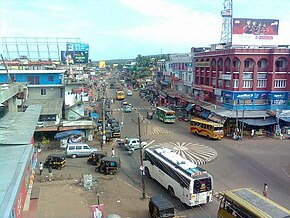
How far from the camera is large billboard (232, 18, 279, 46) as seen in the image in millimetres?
43906

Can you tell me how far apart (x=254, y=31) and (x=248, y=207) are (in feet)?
117

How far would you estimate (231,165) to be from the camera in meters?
27.5

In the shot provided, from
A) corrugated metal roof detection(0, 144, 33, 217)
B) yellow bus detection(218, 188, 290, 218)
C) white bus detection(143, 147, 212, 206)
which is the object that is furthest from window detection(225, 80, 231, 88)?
corrugated metal roof detection(0, 144, 33, 217)

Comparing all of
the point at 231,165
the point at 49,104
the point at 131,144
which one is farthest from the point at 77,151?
the point at 231,165

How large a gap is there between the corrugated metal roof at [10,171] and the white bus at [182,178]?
9.44 meters

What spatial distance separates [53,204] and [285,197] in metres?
15.2

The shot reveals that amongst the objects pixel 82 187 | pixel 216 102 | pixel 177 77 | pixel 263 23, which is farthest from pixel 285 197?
pixel 177 77

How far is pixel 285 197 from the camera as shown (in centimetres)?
2064

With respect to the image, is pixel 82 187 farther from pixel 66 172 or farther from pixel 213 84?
pixel 213 84

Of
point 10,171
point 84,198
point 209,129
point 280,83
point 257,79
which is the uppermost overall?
point 257,79

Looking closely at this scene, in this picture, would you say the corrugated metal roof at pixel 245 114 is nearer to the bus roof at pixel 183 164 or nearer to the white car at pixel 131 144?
the white car at pixel 131 144

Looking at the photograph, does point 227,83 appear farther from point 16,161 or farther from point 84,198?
point 16,161

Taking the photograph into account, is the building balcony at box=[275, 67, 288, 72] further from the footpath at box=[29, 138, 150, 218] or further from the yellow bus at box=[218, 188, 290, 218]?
the yellow bus at box=[218, 188, 290, 218]

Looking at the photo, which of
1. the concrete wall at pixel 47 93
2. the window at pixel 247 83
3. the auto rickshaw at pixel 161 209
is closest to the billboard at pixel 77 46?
the concrete wall at pixel 47 93
